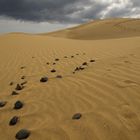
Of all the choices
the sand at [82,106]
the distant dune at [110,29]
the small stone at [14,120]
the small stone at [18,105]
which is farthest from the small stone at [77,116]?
the distant dune at [110,29]

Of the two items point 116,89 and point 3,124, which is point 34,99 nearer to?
point 3,124

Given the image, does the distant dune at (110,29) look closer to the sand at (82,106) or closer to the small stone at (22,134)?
the sand at (82,106)

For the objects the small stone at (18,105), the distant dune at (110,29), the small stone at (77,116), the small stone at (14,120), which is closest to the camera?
the small stone at (77,116)

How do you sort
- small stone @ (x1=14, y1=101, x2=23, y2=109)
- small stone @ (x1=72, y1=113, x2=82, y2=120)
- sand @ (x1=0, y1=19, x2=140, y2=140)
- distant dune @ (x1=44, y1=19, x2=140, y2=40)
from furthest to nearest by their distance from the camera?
distant dune @ (x1=44, y1=19, x2=140, y2=40)
small stone @ (x1=14, y1=101, x2=23, y2=109)
small stone @ (x1=72, y1=113, x2=82, y2=120)
sand @ (x1=0, y1=19, x2=140, y2=140)

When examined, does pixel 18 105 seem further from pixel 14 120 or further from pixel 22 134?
pixel 22 134

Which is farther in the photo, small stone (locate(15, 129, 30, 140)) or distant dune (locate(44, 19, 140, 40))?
distant dune (locate(44, 19, 140, 40))

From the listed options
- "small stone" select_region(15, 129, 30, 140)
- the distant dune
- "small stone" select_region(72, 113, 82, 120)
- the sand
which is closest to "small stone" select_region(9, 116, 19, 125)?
the sand

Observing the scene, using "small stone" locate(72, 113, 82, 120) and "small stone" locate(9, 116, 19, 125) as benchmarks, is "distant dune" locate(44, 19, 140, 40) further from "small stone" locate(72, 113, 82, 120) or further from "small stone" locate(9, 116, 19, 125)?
"small stone" locate(72, 113, 82, 120)

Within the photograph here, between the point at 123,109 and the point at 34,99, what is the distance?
1.62m

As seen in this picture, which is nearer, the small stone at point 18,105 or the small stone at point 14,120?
the small stone at point 14,120

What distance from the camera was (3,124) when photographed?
11.1ft

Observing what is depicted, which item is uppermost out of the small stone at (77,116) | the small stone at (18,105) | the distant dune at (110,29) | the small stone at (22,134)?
the small stone at (77,116)

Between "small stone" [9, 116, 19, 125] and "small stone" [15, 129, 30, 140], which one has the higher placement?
"small stone" [15, 129, 30, 140]

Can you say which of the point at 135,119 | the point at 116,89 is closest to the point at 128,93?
the point at 116,89
